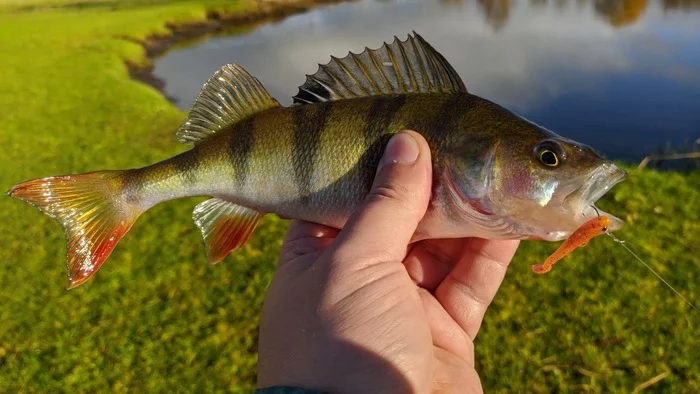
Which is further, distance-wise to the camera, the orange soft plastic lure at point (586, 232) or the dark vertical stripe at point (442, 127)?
the dark vertical stripe at point (442, 127)

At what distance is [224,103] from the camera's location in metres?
2.64

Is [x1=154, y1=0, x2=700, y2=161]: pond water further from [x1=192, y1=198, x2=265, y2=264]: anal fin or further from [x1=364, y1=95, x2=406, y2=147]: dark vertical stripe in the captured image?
[x1=192, y1=198, x2=265, y2=264]: anal fin

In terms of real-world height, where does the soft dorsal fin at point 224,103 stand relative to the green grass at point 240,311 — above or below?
above

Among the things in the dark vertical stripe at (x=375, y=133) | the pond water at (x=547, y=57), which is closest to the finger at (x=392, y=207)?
the dark vertical stripe at (x=375, y=133)

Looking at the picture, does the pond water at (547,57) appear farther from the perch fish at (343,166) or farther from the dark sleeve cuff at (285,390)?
the dark sleeve cuff at (285,390)

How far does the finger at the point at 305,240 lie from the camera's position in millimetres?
2650

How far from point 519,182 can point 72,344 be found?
12.5ft

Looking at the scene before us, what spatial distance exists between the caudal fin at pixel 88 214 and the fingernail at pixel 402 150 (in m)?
1.40

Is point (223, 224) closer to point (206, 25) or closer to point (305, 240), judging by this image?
point (305, 240)

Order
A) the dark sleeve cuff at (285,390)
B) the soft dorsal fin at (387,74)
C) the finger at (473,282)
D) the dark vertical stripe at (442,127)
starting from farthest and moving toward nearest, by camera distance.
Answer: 1. the finger at (473,282)
2. the soft dorsal fin at (387,74)
3. the dark vertical stripe at (442,127)
4. the dark sleeve cuff at (285,390)

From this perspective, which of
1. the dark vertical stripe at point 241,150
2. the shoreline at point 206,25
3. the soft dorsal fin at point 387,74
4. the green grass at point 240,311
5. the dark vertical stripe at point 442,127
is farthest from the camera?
the shoreline at point 206,25

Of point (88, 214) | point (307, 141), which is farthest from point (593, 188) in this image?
point (88, 214)

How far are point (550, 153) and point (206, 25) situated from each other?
73.1 ft

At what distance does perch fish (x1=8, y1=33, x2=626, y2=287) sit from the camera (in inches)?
80.8
